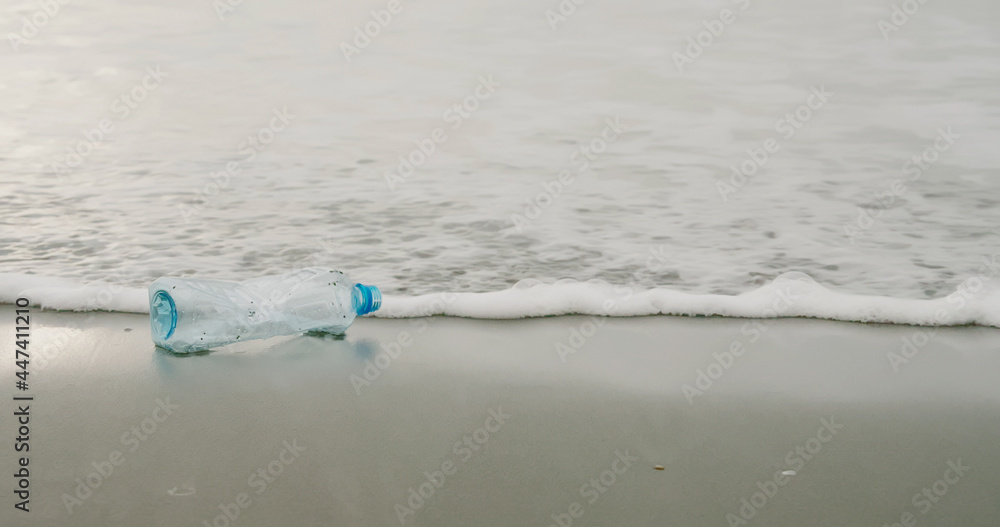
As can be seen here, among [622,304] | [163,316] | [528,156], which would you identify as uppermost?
[163,316]

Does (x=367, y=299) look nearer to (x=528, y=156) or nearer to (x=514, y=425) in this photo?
(x=514, y=425)

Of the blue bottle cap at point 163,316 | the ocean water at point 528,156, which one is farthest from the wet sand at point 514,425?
the ocean water at point 528,156

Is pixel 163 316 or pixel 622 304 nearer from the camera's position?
pixel 163 316

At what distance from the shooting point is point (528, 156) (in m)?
4.70

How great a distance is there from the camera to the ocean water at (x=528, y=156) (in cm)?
261

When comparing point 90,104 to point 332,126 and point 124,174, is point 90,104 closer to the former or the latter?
point 332,126

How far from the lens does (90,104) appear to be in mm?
6586

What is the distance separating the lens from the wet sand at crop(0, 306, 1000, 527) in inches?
50.5

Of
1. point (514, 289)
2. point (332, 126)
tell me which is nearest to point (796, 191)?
point (514, 289)

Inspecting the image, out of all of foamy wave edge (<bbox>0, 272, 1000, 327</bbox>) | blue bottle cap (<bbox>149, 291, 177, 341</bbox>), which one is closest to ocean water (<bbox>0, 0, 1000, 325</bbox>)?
foamy wave edge (<bbox>0, 272, 1000, 327</bbox>)

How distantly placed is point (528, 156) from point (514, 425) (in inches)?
128

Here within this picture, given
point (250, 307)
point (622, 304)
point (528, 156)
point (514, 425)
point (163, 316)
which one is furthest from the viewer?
point (528, 156)

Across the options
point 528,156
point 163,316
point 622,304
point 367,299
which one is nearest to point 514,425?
point 367,299

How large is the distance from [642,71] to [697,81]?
0.55 meters
